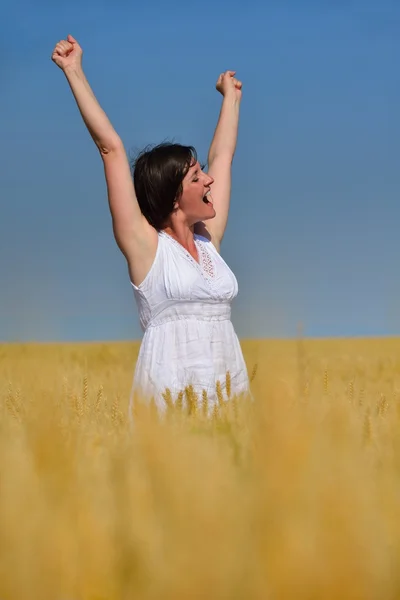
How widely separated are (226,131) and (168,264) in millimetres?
1207

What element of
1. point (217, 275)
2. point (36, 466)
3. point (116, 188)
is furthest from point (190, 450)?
point (217, 275)

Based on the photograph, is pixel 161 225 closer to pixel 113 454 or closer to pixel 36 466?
pixel 113 454

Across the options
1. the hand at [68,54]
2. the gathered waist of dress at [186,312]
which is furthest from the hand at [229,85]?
the gathered waist of dress at [186,312]

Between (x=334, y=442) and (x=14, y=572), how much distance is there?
0.47m

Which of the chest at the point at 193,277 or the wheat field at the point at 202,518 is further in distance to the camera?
the chest at the point at 193,277

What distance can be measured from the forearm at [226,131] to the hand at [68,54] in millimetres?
1103

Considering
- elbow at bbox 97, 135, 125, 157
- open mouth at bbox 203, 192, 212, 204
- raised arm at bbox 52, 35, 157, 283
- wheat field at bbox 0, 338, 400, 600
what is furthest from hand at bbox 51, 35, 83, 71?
wheat field at bbox 0, 338, 400, 600

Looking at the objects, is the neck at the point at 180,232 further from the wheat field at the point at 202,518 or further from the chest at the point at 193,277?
the wheat field at the point at 202,518

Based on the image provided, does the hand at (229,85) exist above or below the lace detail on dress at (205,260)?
above

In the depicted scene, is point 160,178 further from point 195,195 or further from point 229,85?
point 229,85

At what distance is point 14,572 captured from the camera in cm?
99

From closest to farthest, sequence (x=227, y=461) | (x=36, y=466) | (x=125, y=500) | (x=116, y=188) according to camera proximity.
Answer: (x=125, y=500)
(x=36, y=466)
(x=227, y=461)
(x=116, y=188)

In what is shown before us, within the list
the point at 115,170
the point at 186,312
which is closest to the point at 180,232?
the point at 186,312

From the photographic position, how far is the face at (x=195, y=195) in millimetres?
3906
